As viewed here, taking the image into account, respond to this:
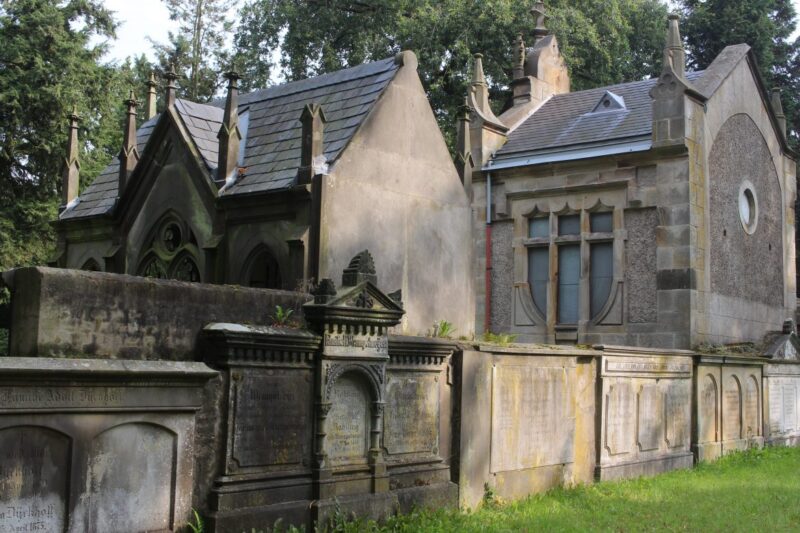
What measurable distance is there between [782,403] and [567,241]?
5.70m

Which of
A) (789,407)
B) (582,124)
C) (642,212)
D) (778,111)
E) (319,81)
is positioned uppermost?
(778,111)

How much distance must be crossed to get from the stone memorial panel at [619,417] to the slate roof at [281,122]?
5346 mm

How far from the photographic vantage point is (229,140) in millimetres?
11320

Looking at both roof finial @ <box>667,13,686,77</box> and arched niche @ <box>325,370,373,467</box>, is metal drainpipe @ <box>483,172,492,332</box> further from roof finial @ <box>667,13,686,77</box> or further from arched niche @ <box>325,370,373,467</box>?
arched niche @ <box>325,370,373,467</box>

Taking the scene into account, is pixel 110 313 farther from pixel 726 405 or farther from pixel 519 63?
pixel 519 63

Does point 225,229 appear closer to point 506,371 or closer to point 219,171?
point 219,171

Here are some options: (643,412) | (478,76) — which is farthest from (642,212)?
(643,412)

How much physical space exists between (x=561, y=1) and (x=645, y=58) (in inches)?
234

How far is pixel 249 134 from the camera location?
40.7ft

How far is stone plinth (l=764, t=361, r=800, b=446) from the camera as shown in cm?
1806

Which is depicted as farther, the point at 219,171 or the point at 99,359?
the point at 219,171

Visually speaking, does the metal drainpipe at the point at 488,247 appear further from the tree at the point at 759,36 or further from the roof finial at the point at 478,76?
the tree at the point at 759,36

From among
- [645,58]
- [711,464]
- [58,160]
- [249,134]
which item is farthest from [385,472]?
[645,58]

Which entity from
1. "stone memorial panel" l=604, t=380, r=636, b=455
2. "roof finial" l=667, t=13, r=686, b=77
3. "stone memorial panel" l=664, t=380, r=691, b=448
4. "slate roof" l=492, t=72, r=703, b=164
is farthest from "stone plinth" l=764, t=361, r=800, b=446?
"roof finial" l=667, t=13, r=686, b=77
